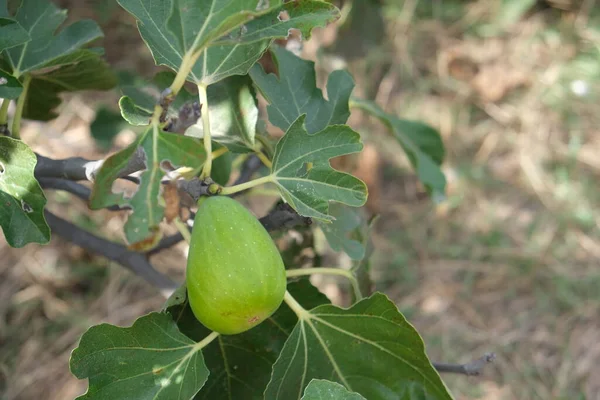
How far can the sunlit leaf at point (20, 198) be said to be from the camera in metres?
0.67

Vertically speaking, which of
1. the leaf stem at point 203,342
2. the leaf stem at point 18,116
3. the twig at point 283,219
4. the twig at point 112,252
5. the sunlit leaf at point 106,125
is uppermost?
the leaf stem at point 18,116

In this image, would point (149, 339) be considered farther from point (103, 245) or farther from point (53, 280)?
point (53, 280)

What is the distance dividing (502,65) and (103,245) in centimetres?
225

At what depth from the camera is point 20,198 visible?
2.20 feet

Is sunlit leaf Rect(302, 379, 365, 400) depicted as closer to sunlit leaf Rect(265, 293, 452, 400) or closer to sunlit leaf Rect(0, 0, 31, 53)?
sunlit leaf Rect(265, 293, 452, 400)

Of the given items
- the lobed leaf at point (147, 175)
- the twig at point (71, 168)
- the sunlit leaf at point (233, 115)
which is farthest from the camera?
the sunlit leaf at point (233, 115)

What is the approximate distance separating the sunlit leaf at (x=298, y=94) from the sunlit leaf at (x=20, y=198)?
0.98 feet

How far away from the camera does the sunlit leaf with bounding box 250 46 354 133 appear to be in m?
0.84

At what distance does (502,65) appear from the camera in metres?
2.82

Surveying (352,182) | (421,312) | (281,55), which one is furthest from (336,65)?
(352,182)

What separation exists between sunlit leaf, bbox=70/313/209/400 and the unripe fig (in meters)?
0.09

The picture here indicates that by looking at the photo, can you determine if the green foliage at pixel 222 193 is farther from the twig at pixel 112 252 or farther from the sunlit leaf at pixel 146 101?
the twig at pixel 112 252

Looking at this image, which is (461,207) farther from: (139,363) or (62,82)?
(139,363)

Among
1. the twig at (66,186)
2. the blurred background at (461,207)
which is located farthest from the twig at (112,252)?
the blurred background at (461,207)
